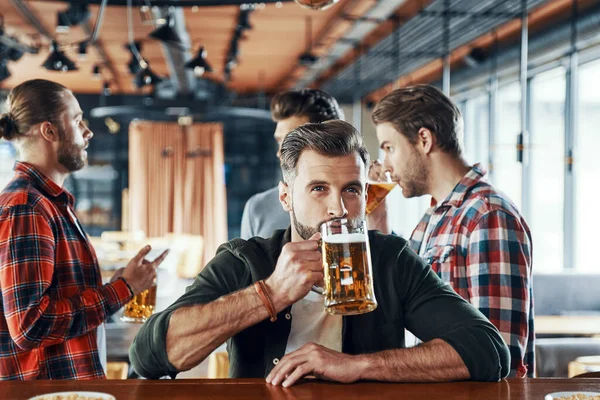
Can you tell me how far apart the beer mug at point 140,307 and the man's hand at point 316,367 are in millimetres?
1077

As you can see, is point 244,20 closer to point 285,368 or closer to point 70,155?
point 70,155

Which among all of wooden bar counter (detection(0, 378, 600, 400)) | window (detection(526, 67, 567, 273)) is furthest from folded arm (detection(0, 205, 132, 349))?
window (detection(526, 67, 567, 273))

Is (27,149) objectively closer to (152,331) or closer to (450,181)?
(152,331)

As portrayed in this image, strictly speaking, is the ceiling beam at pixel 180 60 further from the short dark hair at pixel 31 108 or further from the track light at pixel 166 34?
the short dark hair at pixel 31 108

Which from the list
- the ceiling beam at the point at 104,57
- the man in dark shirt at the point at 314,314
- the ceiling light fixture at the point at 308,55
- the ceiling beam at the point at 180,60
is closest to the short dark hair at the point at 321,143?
the man in dark shirt at the point at 314,314

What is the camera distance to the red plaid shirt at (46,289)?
243cm

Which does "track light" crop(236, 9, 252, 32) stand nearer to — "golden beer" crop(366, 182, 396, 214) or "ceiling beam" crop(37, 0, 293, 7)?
"ceiling beam" crop(37, 0, 293, 7)

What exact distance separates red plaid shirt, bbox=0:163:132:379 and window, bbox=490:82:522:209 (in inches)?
326

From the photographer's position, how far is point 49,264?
2.49m

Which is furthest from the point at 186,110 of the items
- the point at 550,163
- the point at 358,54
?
the point at 550,163

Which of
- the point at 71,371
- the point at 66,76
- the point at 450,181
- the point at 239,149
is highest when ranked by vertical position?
the point at 66,76

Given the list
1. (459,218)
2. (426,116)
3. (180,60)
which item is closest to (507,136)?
(180,60)

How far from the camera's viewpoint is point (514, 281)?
2.40 meters

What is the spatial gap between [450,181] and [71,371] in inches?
58.5
